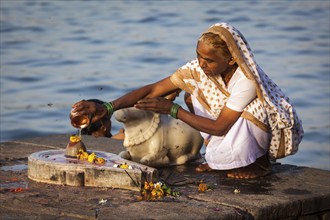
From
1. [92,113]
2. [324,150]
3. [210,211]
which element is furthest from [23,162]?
[324,150]

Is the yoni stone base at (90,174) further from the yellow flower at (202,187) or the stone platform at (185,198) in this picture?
the yellow flower at (202,187)

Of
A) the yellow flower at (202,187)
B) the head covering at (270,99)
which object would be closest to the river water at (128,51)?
the head covering at (270,99)

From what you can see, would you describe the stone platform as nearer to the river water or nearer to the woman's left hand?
the woman's left hand

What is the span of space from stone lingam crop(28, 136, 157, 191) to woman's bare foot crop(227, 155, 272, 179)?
2.16 feet

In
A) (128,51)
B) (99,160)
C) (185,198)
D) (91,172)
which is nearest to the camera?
(185,198)

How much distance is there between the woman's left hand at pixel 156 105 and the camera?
6.18 m

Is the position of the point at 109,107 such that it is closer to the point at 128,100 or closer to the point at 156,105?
the point at 128,100

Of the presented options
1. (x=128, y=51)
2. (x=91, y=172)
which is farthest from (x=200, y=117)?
(x=128, y=51)

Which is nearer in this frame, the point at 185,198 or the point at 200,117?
the point at 185,198

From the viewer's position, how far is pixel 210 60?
242 inches

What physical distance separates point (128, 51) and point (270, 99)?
31.2 ft

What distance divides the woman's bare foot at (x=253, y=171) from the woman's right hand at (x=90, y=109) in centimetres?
93

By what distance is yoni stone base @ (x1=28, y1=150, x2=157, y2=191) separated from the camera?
19.4 ft

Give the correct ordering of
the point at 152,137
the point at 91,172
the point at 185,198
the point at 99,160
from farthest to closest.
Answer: the point at 152,137 < the point at 99,160 < the point at 91,172 < the point at 185,198
